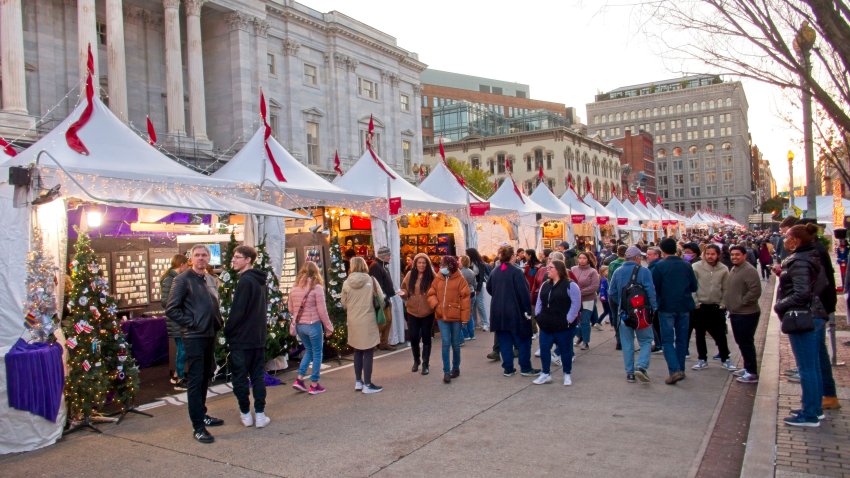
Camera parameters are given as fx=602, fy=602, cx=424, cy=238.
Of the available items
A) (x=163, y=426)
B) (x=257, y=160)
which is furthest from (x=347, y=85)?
(x=163, y=426)

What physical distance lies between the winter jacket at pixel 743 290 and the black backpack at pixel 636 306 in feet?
3.62

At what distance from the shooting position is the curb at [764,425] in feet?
16.8

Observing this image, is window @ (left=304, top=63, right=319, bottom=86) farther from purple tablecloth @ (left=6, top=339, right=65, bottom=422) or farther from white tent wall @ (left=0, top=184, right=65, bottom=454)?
purple tablecloth @ (left=6, top=339, right=65, bottom=422)

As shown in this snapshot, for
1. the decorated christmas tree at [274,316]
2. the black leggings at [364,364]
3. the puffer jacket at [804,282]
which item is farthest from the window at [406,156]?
the puffer jacket at [804,282]

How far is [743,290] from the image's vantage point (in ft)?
26.4

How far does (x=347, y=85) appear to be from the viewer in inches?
1746

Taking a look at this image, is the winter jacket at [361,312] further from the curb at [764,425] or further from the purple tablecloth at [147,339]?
the curb at [764,425]

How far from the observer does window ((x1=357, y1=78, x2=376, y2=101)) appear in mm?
46312

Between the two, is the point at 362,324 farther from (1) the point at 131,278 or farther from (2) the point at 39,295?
(1) the point at 131,278

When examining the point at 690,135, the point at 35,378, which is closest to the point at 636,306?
the point at 35,378

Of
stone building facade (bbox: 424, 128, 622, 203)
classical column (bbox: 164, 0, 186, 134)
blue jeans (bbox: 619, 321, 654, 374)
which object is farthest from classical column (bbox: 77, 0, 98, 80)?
stone building facade (bbox: 424, 128, 622, 203)

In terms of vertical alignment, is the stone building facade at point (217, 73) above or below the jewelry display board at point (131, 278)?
above

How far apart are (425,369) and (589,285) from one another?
3581mm

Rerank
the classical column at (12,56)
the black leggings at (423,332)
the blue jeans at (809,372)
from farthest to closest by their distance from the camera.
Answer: the classical column at (12,56) < the black leggings at (423,332) < the blue jeans at (809,372)
